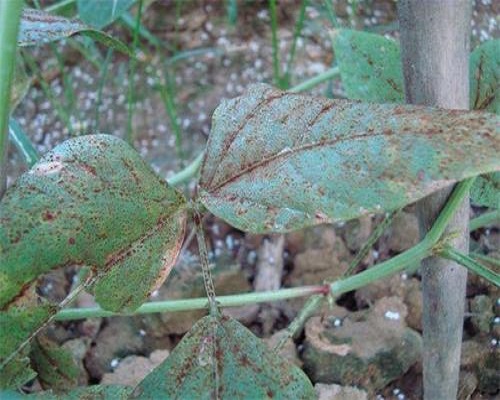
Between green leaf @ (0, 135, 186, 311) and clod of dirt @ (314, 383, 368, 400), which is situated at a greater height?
green leaf @ (0, 135, 186, 311)

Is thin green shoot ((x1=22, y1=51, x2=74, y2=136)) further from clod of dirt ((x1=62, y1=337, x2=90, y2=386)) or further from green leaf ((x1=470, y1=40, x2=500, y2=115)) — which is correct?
green leaf ((x1=470, y1=40, x2=500, y2=115))

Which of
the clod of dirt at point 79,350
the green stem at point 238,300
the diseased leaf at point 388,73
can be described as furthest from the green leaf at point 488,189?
the clod of dirt at point 79,350

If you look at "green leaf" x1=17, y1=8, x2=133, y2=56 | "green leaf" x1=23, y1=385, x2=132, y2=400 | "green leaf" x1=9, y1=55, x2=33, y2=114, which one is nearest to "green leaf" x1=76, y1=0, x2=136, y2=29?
"green leaf" x1=9, y1=55, x2=33, y2=114

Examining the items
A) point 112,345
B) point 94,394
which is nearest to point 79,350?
point 112,345

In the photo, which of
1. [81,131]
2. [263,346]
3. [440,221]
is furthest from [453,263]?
[81,131]

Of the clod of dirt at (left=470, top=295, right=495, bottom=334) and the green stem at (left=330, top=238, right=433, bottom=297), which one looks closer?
the green stem at (left=330, top=238, right=433, bottom=297)

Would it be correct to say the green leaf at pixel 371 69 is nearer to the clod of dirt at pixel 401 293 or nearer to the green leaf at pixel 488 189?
the green leaf at pixel 488 189

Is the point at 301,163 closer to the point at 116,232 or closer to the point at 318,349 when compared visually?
the point at 116,232
